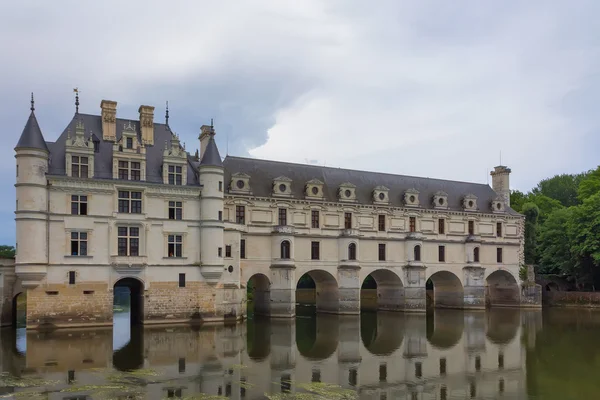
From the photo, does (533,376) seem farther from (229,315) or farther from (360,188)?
(360,188)

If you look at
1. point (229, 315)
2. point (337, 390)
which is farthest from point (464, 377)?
point (229, 315)

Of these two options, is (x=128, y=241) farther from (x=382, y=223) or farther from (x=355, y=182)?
(x=382, y=223)

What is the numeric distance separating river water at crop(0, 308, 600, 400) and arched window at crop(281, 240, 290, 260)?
17.8 feet

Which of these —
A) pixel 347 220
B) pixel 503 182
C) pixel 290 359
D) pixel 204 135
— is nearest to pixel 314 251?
pixel 347 220

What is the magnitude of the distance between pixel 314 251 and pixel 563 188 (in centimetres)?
4539

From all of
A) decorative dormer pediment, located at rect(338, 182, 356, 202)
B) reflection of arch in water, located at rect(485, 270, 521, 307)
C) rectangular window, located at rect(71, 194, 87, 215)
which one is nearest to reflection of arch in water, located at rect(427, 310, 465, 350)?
reflection of arch in water, located at rect(485, 270, 521, 307)

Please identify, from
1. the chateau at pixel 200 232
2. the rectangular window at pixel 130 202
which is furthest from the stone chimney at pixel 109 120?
the rectangular window at pixel 130 202

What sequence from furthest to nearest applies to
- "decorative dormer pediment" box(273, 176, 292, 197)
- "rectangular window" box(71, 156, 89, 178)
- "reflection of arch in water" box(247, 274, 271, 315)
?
"decorative dormer pediment" box(273, 176, 292, 197), "reflection of arch in water" box(247, 274, 271, 315), "rectangular window" box(71, 156, 89, 178)

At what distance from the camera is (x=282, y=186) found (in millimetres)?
40031

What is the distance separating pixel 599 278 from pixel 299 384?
42.1 m

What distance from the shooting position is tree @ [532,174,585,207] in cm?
7149

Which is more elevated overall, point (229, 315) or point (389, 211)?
point (389, 211)

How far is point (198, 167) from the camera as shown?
3466cm

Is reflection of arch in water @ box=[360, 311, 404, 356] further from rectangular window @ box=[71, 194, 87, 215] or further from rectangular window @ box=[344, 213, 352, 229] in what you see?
rectangular window @ box=[71, 194, 87, 215]
